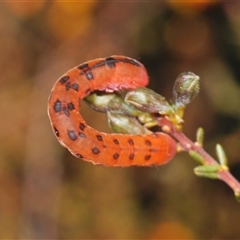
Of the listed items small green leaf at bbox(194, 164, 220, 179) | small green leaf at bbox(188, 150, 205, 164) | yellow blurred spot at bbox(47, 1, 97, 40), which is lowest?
small green leaf at bbox(194, 164, 220, 179)

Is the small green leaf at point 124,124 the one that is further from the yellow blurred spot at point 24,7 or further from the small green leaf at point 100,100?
the yellow blurred spot at point 24,7

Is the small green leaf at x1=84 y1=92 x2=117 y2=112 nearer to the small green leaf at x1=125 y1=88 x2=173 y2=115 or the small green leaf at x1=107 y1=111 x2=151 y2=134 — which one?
the small green leaf at x1=107 y1=111 x2=151 y2=134

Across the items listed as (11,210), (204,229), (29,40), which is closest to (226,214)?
(204,229)

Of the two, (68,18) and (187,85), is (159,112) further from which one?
(68,18)

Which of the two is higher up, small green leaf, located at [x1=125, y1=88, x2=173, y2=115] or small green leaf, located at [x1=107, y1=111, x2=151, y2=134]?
small green leaf, located at [x1=125, y1=88, x2=173, y2=115]

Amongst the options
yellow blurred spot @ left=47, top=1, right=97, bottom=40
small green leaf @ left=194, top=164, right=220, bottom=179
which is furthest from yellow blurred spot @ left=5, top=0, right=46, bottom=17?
small green leaf @ left=194, top=164, right=220, bottom=179

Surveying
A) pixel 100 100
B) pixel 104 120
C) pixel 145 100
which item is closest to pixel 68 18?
→ pixel 104 120
